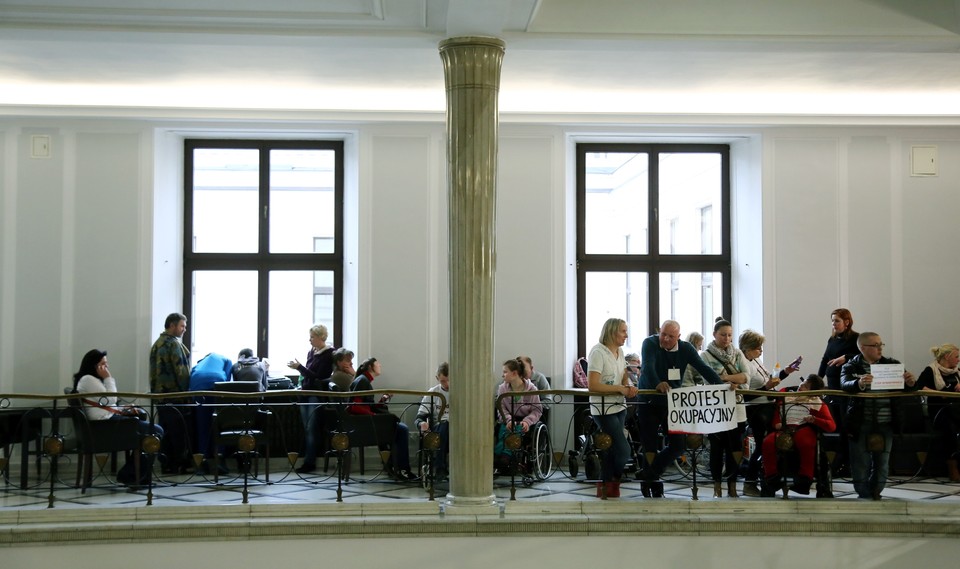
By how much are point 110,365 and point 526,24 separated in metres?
6.34

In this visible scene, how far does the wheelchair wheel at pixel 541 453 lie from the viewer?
30.8 feet

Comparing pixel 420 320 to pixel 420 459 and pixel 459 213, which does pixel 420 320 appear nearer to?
pixel 420 459

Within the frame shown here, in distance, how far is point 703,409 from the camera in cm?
816

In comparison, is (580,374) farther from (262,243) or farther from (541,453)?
(262,243)

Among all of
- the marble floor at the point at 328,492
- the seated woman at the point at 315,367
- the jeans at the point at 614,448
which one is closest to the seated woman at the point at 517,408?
the marble floor at the point at 328,492

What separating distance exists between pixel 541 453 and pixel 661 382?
1964 millimetres

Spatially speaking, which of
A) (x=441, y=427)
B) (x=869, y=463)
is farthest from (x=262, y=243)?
(x=869, y=463)

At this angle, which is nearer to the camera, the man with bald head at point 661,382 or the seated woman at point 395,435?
the man with bald head at point 661,382

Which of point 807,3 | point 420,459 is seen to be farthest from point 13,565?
point 807,3

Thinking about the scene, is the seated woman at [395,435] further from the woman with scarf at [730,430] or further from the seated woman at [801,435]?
the seated woman at [801,435]

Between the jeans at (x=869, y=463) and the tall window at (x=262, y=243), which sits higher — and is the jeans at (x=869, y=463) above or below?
below

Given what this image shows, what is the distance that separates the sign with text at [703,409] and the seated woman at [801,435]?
0.48 metres

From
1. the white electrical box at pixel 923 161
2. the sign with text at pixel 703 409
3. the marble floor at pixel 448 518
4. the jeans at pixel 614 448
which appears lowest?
the marble floor at pixel 448 518

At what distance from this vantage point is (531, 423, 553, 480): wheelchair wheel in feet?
30.8
